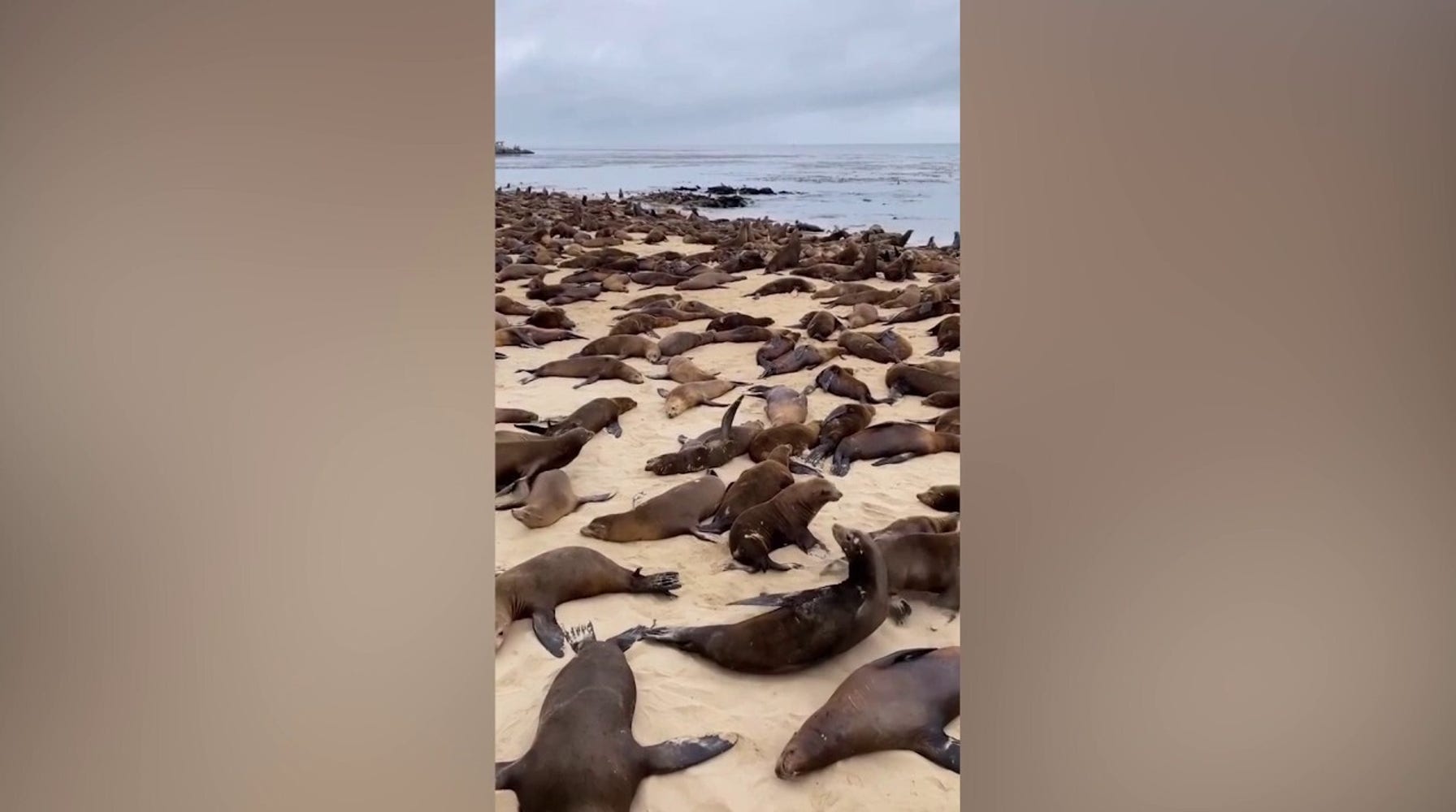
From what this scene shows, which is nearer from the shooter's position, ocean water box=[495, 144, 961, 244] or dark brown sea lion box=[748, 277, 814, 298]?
dark brown sea lion box=[748, 277, 814, 298]

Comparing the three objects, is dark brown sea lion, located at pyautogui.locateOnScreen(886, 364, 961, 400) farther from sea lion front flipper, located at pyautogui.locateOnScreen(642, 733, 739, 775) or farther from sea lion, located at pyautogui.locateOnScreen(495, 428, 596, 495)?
sea lion front flipper, located at pyautogui.locateOnScreen(642, 733, 739, 775)

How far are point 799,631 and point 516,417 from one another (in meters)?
1.48

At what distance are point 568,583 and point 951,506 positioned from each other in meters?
0.99

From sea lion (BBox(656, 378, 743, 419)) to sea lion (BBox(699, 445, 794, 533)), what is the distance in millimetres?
707

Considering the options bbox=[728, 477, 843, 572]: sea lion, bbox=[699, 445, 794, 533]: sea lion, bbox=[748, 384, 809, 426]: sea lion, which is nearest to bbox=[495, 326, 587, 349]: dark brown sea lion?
bbox=[748, 384, 809, 426]: sea lion

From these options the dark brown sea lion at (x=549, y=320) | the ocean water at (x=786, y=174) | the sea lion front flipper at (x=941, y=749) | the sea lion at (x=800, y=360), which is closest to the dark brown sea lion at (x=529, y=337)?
the dark brown sea lion at (x=549, y=320)

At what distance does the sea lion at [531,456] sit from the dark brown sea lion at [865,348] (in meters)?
1.23

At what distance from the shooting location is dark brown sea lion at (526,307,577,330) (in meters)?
3.81

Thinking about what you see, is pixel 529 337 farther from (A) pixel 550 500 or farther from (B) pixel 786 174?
(B) pixel 786 174

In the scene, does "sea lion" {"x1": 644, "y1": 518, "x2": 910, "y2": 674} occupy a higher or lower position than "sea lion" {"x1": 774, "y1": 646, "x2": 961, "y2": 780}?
higher

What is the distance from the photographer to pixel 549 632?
1741 millimetres

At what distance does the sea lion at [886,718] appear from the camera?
4.58ft
